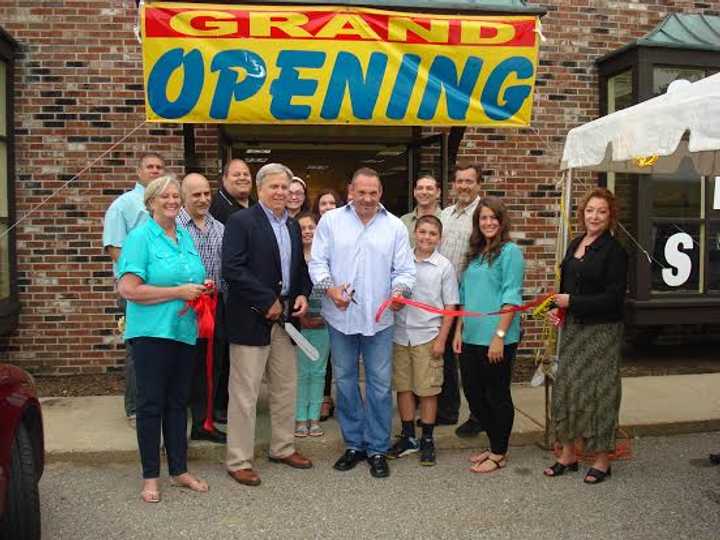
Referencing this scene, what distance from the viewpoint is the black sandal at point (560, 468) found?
441 centimetres

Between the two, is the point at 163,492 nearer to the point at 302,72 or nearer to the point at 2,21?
the point at 302,72

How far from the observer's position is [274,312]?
162 inches

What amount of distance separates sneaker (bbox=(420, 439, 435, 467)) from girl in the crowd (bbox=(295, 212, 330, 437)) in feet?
2.48

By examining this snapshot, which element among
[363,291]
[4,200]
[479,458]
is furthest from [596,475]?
[4,200]

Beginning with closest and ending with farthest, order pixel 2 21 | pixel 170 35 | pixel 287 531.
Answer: pixel 287 531, pixel 170 35, pixel 2 21

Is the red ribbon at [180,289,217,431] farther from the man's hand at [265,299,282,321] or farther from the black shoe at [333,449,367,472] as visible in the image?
the black shoe at [333,449,367,472]

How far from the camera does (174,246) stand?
13.0 ft

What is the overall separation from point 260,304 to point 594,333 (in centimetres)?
196

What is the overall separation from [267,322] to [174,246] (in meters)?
0.69

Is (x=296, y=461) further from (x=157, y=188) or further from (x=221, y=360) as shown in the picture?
(x=157, y=188)

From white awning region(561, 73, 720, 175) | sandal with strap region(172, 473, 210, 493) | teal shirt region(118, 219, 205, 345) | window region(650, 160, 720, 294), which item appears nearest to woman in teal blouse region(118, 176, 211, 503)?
teal shirt region(118, 219, 205, 345)

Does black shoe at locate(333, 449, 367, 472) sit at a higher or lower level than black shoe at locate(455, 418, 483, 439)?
lower

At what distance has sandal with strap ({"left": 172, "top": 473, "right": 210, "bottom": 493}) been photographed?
4121 millimetres

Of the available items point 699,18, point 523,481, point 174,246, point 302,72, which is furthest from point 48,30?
point 699,18
